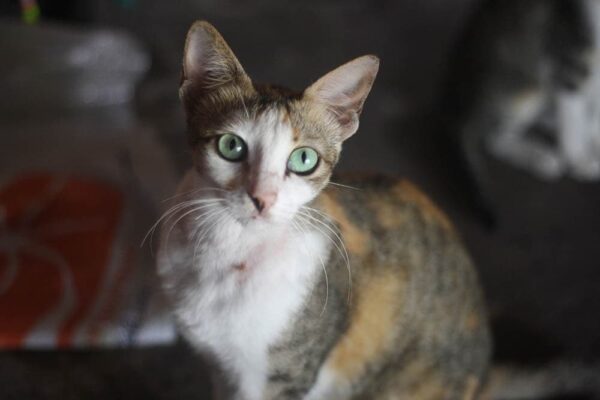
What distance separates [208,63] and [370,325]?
19.3 inches

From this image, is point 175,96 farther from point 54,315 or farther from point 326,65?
point 54,315

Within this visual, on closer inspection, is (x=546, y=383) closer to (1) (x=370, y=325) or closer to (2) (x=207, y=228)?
(1) (x=370, y=325)

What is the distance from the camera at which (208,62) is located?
0.83 m

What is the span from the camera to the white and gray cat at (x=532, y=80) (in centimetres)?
168

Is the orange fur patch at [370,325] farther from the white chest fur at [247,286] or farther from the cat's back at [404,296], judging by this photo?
the white chest fur at [247,286]

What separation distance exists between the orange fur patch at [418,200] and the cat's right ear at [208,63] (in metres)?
0.39

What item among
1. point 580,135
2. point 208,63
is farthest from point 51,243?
point 580,135

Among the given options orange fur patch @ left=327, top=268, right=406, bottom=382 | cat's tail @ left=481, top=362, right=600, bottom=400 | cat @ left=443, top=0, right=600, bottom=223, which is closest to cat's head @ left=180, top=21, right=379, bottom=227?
orange fur patch @ left=327, top=268, right=406, bottom=382

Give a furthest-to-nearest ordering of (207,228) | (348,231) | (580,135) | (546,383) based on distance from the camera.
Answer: (580,135) < (546,383) < (348,231) < (207,228)

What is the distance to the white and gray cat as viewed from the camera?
1.68 metres

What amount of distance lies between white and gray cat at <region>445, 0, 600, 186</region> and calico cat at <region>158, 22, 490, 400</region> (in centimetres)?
72

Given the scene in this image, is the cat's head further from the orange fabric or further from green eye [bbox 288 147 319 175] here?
the orange fabric

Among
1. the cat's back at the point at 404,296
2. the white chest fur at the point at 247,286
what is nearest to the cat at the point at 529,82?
the cat's back at the point at 404,296

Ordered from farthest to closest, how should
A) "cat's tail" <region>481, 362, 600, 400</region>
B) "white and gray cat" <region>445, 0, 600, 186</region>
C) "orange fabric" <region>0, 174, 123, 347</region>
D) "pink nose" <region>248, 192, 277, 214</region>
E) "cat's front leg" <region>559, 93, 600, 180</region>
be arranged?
"cat's front leg" <region>559, 93, 600, 180</region>
"white and gray cat" <region>445, 0, 600, 186</region>
"orange fabric" <region>0, 174, 123, 347</region>
"cat's tail" <region>481, 362, 600, 400</region>
"pink nose" <region>248, 192, 277, 214</region>
